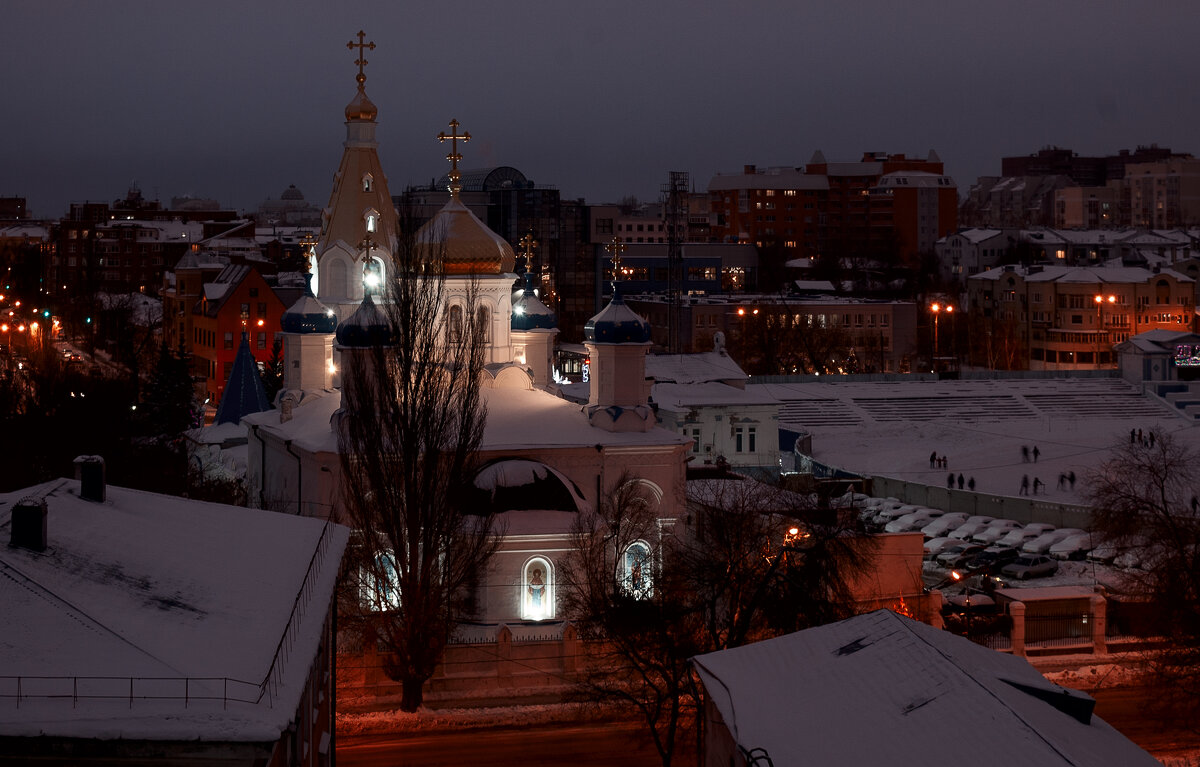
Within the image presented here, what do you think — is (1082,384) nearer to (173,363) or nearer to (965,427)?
(965,427)

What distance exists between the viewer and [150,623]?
10953mm

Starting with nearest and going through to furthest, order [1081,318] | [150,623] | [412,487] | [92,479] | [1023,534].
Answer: [150,623], [92,479], [412,487], [1023,534], [1081,318]

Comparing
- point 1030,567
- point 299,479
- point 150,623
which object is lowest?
point 1030,567

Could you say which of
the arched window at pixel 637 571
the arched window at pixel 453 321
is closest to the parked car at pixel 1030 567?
the arched window at pixel 637 571

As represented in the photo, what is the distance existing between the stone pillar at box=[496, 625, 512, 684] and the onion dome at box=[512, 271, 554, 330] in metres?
9.27

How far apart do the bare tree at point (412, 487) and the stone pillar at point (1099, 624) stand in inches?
396

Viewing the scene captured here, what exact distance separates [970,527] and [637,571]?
45.1 feet

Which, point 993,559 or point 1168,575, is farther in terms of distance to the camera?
point 993,559

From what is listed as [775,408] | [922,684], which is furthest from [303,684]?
[775,408]

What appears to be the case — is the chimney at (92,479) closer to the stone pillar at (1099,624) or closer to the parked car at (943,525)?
the stone pillar at (1099,624)

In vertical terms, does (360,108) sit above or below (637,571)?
above

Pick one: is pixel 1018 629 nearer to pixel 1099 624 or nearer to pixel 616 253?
pixel 1099 624

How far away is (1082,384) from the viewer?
196 feet

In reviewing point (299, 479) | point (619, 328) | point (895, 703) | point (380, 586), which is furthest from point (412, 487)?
point (895, 703)
